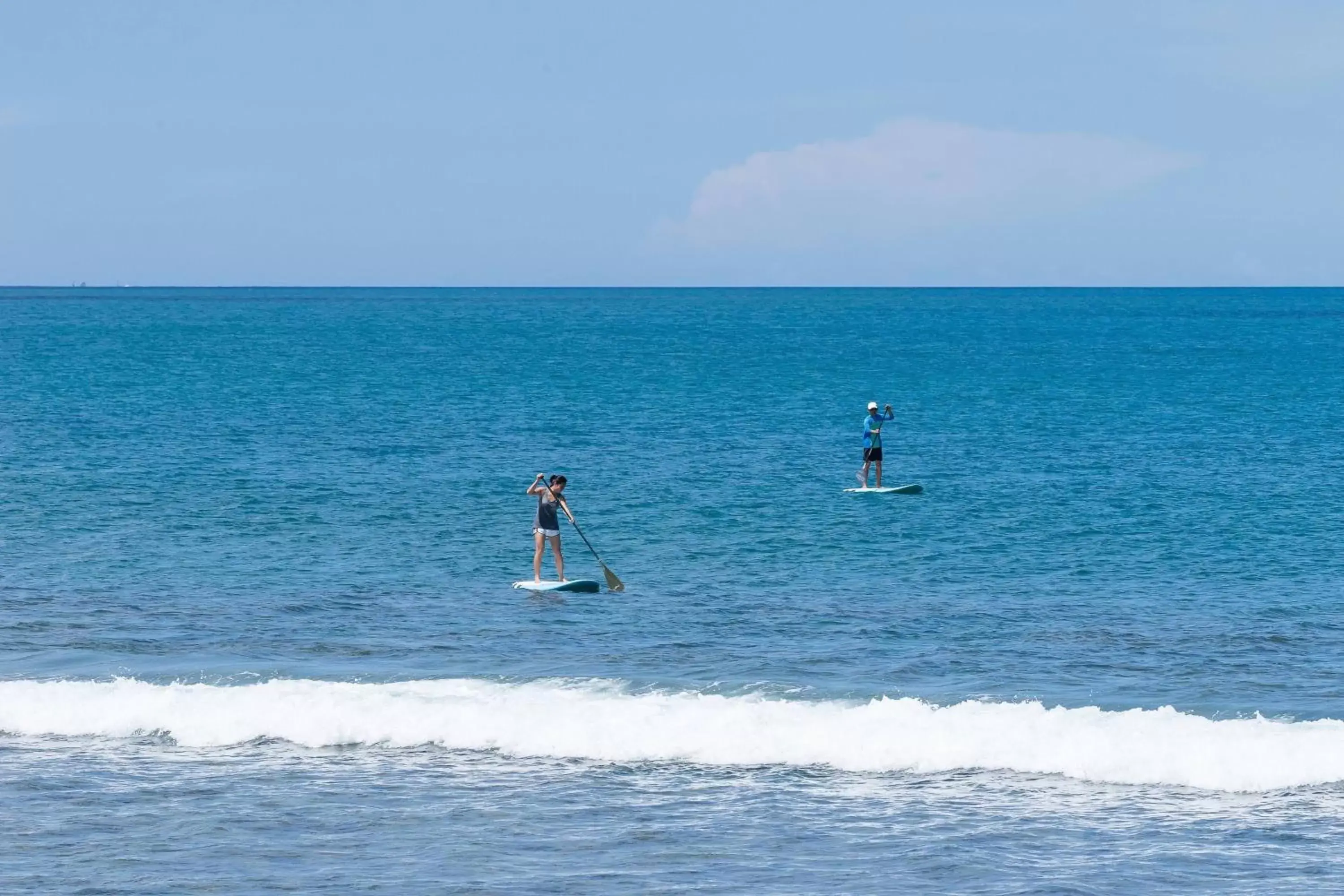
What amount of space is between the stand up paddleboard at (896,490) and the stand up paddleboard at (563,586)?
13.3m

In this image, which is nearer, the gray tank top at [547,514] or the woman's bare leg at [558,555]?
the woman's bare leg at [558,555]

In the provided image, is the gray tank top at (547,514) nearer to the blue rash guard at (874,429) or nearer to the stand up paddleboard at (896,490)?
the stand up paddleboard at (896,490)

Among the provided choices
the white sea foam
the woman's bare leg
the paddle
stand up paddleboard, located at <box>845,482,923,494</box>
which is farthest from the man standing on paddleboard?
the white sea foam

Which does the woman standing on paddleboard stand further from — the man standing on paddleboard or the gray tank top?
the man standing on paddleboard

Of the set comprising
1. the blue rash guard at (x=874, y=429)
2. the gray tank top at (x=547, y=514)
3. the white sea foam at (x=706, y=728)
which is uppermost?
the blue rash guard at (x=874, y=429)

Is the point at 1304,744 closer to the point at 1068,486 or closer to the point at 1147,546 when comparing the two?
the point at 1147,546

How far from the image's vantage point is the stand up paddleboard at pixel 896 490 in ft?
131

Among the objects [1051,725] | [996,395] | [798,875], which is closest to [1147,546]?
[1051,725]

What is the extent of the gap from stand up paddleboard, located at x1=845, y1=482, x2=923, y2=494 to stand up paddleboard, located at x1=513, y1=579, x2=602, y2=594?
13.3 metres

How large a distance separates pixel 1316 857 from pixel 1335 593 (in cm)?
1411

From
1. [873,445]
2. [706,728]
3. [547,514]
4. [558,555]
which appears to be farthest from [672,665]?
[873,445]

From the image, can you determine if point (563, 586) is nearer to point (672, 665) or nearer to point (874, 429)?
point (672, 665)

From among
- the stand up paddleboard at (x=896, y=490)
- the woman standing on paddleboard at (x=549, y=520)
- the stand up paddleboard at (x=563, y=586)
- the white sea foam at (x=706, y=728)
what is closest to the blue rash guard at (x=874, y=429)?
the stand up paddleboard at (x=896, y=490)

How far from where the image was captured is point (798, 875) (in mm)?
13844
